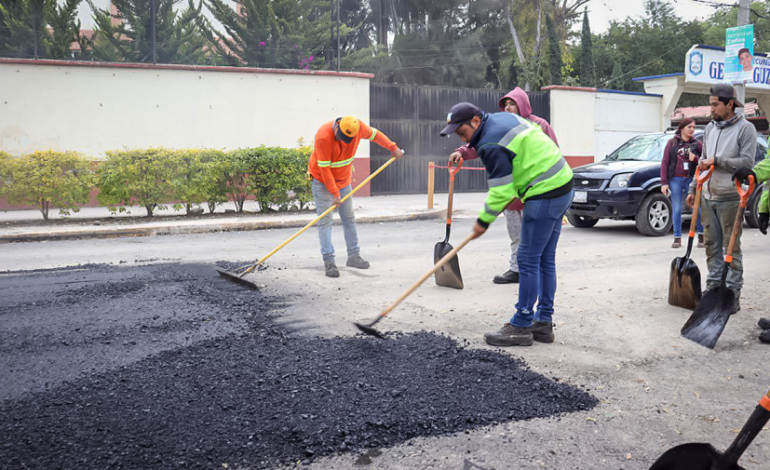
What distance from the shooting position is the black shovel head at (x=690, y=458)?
7.76 ft

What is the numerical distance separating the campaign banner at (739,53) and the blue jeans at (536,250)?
36.5ft

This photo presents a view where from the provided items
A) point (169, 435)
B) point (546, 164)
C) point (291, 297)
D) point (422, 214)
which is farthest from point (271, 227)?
point (169, 435)

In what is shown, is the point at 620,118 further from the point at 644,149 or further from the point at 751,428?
the point at 751,428

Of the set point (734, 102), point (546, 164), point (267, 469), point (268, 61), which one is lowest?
point (267, 469)

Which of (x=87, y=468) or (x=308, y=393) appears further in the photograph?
(x=308, y=393)

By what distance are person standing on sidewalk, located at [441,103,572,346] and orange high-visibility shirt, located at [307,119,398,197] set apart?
267 centimetres

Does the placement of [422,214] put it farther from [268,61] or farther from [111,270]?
[268,61]

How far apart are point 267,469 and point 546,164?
9.28 ft

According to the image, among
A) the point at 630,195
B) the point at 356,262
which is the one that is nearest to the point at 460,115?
the point at 356,262

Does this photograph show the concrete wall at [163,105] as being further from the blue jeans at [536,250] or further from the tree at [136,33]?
the blue jeans at [536,250]

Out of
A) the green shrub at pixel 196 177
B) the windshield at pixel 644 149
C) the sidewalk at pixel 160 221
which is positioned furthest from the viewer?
the green shrub at pixel 196 177

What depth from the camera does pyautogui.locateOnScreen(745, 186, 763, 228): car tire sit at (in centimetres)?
1079

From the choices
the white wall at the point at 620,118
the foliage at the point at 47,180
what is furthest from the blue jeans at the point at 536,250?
the white wall at the point at 620,118

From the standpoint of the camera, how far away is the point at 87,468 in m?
2.78
